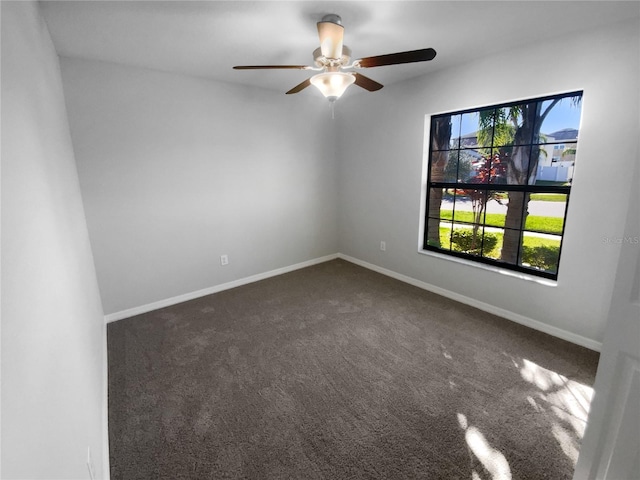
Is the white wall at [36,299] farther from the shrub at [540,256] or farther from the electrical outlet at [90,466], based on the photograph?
the shrub at [540,256]

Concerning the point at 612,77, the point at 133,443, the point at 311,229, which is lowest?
the point at 133,443

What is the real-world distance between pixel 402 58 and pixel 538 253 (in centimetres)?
223

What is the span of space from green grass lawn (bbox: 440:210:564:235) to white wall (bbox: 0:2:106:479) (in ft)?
10.7

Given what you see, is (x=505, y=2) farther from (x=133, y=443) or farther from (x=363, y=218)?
(x=133, y=443)

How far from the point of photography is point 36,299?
850mm

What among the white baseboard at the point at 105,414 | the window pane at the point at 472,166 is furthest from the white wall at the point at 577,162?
the white baseboard at the point at 105,414

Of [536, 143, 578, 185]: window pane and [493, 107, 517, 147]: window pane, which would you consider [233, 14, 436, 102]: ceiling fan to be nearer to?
[493, 107, 517, 147]: window pane

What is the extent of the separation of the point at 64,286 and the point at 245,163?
2533 mm

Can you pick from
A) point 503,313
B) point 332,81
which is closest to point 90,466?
point 332,81

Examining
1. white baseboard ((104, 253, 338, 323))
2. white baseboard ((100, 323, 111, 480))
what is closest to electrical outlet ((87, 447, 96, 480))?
white baseboard ((100, 323, 111, 480))

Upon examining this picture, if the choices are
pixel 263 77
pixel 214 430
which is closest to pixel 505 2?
pixel 263 77

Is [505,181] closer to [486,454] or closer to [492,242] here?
[492,242]

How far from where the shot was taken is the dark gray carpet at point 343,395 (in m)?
1.53

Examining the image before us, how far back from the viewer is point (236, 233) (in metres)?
3.67
